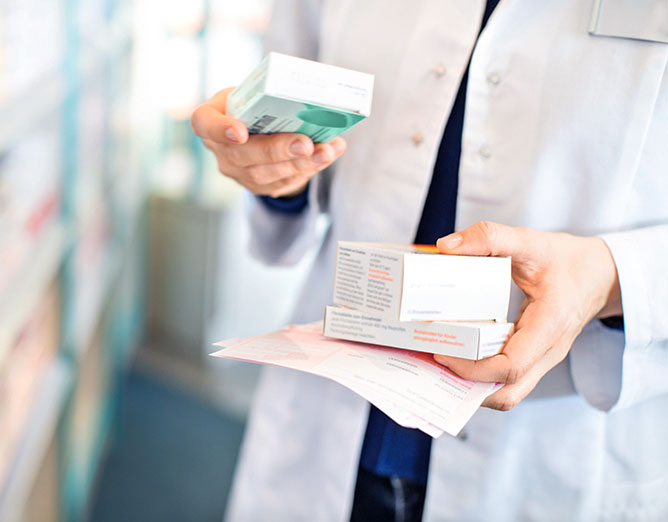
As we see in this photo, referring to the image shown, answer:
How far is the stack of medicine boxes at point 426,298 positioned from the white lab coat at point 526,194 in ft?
0.56

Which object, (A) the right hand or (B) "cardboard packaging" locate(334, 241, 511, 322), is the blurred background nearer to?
(A) the right hand

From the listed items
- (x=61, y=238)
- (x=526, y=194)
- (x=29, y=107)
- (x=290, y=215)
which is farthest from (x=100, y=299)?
(x=526, y=194)

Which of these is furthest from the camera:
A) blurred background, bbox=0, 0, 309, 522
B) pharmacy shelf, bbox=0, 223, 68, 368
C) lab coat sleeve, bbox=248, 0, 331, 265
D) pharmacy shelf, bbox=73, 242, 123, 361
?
pharmacy shelf, bbox=73, 242, 123, 361

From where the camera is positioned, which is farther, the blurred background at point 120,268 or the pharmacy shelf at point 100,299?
the pharmacy shelf at point 100,299

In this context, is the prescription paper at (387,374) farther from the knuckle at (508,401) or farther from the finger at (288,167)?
the finger at (288,167)

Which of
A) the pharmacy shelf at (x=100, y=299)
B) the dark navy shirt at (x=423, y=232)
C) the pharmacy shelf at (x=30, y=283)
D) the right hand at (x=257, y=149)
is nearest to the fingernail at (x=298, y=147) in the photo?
the right hand at (x=257, y=149)

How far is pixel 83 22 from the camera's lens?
1.41 metres

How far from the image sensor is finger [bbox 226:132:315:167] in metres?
0.63

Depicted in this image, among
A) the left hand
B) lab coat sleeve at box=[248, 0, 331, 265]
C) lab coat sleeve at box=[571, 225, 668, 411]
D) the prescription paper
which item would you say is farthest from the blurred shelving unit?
lab coat sleeve at box=[571, 225, 668, 411]

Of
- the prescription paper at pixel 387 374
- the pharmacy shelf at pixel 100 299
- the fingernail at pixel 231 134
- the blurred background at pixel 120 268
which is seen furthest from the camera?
the pharmacy shelf at pixel 100 299

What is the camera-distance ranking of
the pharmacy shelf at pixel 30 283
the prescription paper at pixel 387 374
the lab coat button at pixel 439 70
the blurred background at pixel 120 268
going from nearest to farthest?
1. the prescription paper at pixel 387 374
2. the lab coat button at pixel 439 70
3. the pharmacy shelf at pixel 30 283
4. the blurred background at pixel 120 268

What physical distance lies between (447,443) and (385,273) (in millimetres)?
346

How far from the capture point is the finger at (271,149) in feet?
2.06

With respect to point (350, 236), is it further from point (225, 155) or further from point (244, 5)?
point (244, 5)
